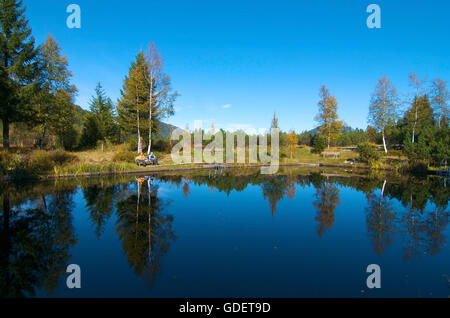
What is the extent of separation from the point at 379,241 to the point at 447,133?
26.1m

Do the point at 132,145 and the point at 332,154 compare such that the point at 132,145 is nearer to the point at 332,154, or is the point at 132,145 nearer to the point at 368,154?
the point at 332,154

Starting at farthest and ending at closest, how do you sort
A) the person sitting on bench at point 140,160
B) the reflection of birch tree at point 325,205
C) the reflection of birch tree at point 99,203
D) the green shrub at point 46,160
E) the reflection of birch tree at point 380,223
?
the person sitting on bench at point 140,160, the green shrub at point 46,160, the reflection of birch tree at point 325,205, the reflection of birch tree at point 99,203, the reflection of birch tree at point 380,223

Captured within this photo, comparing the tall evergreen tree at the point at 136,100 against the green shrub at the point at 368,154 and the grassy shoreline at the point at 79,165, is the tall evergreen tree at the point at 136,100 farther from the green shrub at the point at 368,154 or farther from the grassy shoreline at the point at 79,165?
the green shrub at the point at 368,154

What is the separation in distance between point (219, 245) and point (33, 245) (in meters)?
4.42

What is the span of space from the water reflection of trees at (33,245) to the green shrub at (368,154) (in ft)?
93.8

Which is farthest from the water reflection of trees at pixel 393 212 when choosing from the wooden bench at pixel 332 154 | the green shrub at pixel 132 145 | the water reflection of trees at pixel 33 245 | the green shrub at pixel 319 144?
the green shrub at pixel 319 144

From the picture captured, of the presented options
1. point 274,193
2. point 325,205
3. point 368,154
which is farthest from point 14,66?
point 368,154

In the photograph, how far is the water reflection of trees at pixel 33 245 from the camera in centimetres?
396

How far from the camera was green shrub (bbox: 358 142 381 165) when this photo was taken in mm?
25594

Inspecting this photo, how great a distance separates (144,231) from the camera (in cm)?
635

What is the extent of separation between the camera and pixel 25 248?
5180mm

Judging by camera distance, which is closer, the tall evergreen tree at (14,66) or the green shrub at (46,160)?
the green shrub at (46,160)
